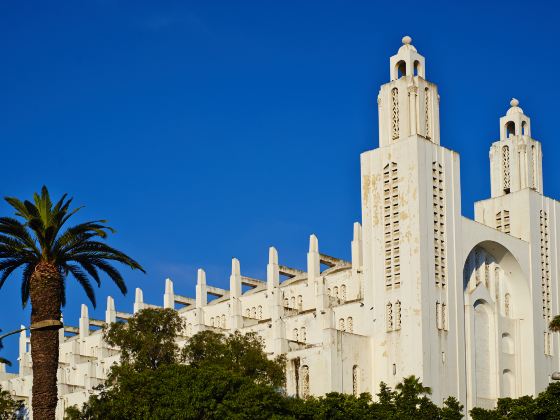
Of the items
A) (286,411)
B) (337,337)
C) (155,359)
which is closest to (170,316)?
(155,359)

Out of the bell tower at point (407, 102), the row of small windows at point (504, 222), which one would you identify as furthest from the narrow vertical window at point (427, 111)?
the row of small windows at point (504, 222)

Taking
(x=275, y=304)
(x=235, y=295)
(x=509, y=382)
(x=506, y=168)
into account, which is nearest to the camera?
(x=509, y=382)

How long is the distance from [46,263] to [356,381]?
32.1m

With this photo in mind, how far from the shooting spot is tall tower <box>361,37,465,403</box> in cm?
7331

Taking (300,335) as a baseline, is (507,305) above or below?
above

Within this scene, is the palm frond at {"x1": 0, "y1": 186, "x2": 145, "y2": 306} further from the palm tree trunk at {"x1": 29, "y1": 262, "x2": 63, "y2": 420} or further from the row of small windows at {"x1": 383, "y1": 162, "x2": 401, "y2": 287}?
the row of small windows at {"x1": 383, "y1": 162, "x2": 401, "y2": 287}

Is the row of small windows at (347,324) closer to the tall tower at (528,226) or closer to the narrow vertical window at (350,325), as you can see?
the narrow vertical window at (350,325)

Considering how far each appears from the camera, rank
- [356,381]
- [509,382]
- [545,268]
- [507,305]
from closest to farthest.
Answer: [356,381], [509,382], [507,305], [545,268]

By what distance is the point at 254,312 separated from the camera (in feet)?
330

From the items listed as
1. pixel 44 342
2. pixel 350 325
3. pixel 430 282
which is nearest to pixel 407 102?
pixel 430 282

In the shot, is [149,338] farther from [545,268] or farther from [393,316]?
[545,268]

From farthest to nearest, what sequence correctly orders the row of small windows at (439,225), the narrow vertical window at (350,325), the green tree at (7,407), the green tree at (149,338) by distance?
1. the narrow vertical window at (350,325)
2. the green tree at (7,407)
3. the row of small windows at (439,225)
4. the green tree at (149,338)

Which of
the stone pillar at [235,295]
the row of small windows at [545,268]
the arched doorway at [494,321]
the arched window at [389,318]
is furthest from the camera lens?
the stone pillar at [235,295]

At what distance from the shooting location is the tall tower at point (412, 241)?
7331 cm
